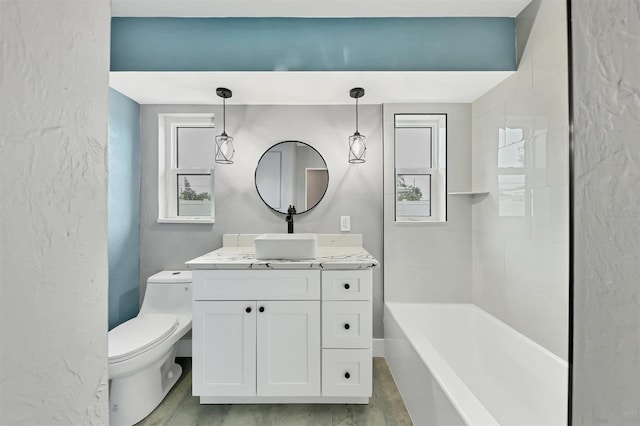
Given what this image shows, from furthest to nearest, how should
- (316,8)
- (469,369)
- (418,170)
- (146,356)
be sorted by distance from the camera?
(418,170)
(469,369)
(316,8)
(146,356)

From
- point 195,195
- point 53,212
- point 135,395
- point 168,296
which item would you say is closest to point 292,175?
point 195,195

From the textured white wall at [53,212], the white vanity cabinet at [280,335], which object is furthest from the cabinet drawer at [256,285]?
the textured white wall at [53,212]

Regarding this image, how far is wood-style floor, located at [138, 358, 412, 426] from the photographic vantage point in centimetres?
176

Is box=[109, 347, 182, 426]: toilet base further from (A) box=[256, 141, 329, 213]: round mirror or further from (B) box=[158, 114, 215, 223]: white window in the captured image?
(A) box=[256, 141, 329, 213]: round mirror

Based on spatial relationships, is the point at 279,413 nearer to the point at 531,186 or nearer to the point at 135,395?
the point at 135,395

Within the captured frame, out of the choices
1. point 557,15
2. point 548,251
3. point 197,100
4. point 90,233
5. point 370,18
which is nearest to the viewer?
point 90,233

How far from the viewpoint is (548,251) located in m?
1.62

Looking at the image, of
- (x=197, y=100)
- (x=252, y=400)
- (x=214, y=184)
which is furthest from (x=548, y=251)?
(x=197, y=100)

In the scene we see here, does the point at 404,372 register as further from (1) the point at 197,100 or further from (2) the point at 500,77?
(1) the point at 197,100

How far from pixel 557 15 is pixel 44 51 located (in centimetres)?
202

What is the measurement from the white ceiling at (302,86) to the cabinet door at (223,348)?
53.9 inches

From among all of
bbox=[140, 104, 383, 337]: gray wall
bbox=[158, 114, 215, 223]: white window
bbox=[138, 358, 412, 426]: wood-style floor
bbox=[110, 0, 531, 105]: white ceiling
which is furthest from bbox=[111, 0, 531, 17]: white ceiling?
bbox=[138, 358, 412, 426]: wood-style floor

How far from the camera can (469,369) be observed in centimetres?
203
